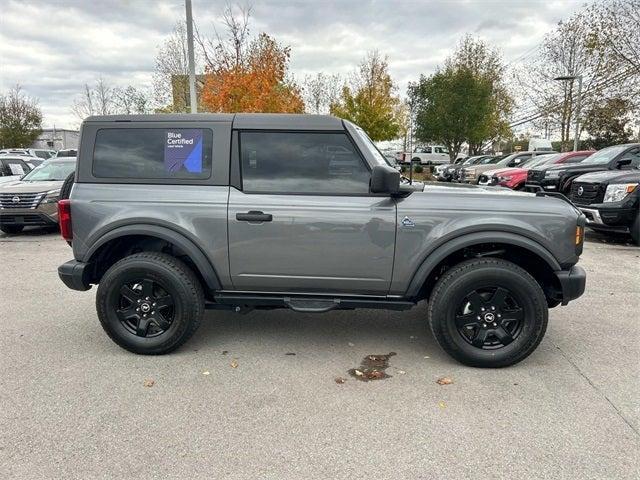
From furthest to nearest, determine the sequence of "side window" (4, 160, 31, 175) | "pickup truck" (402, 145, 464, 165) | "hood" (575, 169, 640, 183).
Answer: "pickup truck" (402, 145, 464, 165)
"side window" (4, 160, 31, 175)
"hood" (575, 169, 640, 183)

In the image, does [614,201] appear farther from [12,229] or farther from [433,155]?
[433,155]

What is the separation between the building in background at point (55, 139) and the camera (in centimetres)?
5149

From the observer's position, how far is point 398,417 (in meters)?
2.80

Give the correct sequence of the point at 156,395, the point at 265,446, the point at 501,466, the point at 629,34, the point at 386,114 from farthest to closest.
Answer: the point at 386,114, the point at 629,34, the point at 156,395, the point at 265,446, the point at 501,466

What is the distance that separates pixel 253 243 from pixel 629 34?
22.8 meters

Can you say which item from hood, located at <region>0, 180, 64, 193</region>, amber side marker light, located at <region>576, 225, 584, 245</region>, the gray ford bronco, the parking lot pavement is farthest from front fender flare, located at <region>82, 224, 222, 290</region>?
hood, located at <region>0, 180, 64, 193</region>

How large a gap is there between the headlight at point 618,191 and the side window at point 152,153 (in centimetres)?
758

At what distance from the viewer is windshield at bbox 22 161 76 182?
9914 millimetres

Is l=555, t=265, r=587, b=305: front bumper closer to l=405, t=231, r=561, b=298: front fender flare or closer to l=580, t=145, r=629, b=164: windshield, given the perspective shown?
l=405, t=231, r=561, b=298: front fender flare

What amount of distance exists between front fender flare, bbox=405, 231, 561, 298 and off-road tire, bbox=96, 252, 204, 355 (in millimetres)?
1863

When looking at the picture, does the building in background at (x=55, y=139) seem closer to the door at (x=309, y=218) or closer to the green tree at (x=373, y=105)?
the green tree at (x=373, y=105)

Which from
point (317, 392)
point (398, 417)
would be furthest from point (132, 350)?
point (398, 417)

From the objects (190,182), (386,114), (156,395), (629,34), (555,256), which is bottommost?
(156,395)

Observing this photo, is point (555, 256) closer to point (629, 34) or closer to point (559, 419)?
point (559, 419)
